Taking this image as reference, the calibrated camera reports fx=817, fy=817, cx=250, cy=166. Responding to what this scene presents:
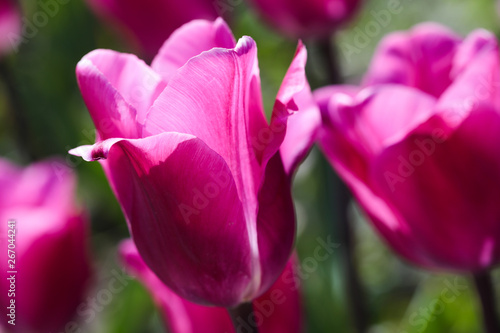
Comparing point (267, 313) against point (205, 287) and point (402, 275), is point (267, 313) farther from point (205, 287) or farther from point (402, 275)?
point (402, 275)

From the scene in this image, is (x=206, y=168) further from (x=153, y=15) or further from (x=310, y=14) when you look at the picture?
(x=153, y=15)

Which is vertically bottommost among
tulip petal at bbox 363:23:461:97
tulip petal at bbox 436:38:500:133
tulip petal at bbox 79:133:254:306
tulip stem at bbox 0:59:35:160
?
tulip stem at bbox 0:59:35:160

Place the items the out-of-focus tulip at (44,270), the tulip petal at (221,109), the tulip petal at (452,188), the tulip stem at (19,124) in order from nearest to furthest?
the tulip petal at (221,109), the tulip petal at (452,188), the out-of-focus tulip at (44,270), the tulip stem at (19,124)

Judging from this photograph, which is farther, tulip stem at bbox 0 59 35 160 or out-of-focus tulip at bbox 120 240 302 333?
tulip stem at bbox 0 59 35 160

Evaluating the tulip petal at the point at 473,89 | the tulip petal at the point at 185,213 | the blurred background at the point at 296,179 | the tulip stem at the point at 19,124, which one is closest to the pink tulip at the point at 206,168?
the tulip petal at the point at 185,213

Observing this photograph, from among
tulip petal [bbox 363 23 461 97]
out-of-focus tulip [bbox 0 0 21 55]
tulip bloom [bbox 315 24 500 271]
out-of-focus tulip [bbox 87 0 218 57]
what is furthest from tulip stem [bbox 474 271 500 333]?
out-of-focus tulip [bbox 0 0 21 55]

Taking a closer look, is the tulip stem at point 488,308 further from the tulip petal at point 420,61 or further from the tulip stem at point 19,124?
the tulip stem at point 19,124

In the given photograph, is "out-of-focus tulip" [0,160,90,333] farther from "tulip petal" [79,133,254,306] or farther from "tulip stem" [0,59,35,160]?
"tulip petal" [79,133,254,306]

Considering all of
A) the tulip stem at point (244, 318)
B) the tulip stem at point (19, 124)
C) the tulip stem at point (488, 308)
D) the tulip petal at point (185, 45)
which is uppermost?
the tulip petal at point (185, 45)
